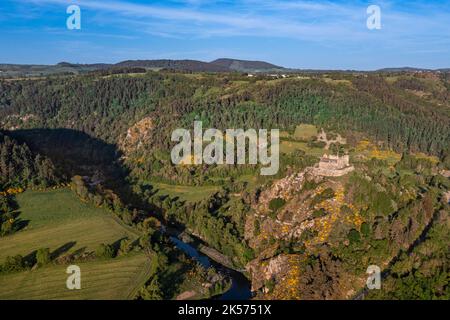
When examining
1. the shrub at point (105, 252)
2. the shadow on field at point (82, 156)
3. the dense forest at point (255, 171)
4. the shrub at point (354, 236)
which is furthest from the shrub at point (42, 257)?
the shrub at point (354, 236)

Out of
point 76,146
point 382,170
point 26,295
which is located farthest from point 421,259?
point 76,146

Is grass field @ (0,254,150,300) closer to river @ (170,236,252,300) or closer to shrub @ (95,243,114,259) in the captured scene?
shrub @ (95,243,114,259)

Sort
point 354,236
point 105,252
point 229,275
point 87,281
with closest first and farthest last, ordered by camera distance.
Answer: point 87,281 < point 354,236 < point 105,252 < point 229,275

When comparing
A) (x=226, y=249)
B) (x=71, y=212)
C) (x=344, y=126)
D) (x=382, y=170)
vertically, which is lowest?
(x=226, y=249)

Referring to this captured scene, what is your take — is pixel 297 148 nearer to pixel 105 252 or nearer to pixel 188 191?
pixel 188 191

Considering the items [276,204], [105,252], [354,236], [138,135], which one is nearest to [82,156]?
[138,135]

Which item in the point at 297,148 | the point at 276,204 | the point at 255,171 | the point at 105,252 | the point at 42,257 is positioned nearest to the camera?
the point at 42,257

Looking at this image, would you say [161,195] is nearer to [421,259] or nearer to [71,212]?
[71,212]
